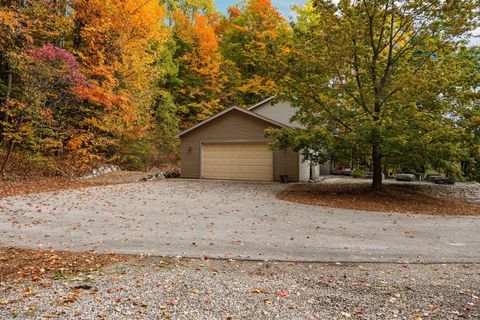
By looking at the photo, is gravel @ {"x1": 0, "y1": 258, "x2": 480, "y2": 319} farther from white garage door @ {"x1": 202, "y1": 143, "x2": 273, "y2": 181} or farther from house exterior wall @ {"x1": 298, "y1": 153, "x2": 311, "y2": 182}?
white garage door @ {"x1": 202, "y1": 143, "x2": 273, "y2": 181}

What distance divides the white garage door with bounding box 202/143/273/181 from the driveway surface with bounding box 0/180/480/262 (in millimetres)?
6033

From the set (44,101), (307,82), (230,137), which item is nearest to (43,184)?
(44,101)

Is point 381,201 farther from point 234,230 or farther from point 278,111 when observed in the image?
point 278,111

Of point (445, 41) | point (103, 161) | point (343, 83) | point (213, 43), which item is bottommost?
point (103, 161)

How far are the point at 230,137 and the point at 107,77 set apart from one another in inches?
257

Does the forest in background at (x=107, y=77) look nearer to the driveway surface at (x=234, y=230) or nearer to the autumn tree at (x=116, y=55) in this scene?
the autumn tree at (x=116, y=55)

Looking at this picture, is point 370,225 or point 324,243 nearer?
point 324,243

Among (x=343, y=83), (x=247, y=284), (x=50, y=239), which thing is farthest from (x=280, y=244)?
(x=343, y=83)

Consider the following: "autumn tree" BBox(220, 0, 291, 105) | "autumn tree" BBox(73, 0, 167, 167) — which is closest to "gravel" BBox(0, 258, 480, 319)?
"autumn tree" BBox(73, 0, 167, 167)

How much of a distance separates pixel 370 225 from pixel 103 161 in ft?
50.7

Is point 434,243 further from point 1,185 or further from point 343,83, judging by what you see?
point 1,185

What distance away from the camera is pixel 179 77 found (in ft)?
82.1

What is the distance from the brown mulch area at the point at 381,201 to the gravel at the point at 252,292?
4620 mm

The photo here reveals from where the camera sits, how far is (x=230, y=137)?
15.9m
